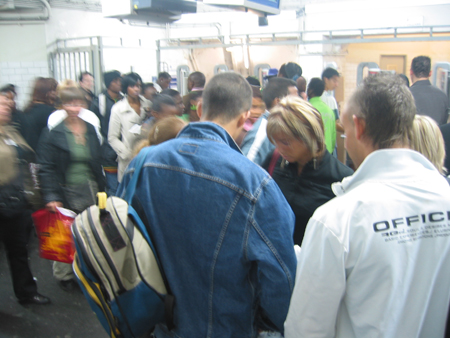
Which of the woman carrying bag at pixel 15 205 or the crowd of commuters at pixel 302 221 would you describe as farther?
the woman carrying bag at pixel 15 205

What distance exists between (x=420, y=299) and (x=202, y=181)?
27.4 inches

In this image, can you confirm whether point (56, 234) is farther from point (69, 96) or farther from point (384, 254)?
point (384, 254)

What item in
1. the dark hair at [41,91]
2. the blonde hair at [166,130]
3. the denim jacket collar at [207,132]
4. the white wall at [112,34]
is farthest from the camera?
the white wall at [112,34]

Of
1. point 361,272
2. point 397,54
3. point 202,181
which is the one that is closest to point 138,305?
point 202,181

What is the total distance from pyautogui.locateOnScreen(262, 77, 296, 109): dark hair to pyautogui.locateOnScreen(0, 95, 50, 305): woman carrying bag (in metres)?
1.98

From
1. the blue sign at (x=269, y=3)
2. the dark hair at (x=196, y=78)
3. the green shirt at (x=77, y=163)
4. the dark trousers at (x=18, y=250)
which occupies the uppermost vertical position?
the blue sign at (x=269, y=3)

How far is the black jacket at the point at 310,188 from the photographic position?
1.97 m

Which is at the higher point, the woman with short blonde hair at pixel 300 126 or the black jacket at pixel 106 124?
the woman with short blonde hair at pixel 300 126

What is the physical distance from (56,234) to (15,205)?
0.38m

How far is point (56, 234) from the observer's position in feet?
8.81

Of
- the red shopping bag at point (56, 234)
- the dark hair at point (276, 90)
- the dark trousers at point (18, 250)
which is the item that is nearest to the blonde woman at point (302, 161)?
the dark hair at point (276, 90)

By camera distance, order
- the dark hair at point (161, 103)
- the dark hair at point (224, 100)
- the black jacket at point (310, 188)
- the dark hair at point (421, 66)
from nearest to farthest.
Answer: the dark hair at point (224, 100), the black jacket at point (310, 188), the dark hair at point (161, 103), the dark hair at point (421, 66)

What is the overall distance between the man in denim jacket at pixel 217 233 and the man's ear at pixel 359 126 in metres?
0.33

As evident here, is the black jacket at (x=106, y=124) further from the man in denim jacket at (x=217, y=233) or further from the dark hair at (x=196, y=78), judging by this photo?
the man in denim jacket at (x=217, y=233)
